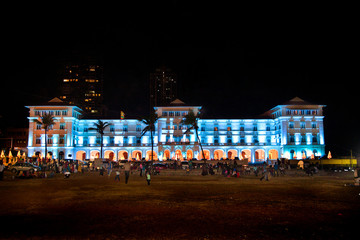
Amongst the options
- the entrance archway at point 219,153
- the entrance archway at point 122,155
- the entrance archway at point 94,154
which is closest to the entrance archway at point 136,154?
the entrance archway at point 122,155

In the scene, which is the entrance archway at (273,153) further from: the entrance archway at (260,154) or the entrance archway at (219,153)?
the entrance archway at (219,153)

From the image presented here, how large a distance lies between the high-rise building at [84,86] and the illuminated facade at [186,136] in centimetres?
7081

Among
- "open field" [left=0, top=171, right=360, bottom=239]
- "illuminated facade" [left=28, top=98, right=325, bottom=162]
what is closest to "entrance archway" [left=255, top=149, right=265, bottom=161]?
"illuminated facade" [left=28, top=98, right=325, bottom=162]

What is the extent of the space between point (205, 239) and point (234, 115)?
70.2m

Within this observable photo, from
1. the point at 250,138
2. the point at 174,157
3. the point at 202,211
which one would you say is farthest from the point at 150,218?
the point at 250,138

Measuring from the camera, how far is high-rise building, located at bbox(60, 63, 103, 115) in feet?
472

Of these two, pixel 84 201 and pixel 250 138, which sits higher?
pixel 250 138

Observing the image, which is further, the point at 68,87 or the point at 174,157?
the point at 68,87

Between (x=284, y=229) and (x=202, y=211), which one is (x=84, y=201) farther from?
(x=284, y=229)

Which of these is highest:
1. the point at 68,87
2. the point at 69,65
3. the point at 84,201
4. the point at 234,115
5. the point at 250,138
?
the point at 69,65

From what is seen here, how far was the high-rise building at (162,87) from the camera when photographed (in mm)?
164425

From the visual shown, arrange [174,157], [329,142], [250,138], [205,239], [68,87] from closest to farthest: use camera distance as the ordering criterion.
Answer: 1. [205,239]
2. [174,157]
3. [250,138]
4. [329,142]
5. [68,87]

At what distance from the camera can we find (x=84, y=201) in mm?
14219

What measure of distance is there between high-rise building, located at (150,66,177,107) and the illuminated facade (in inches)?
3480
